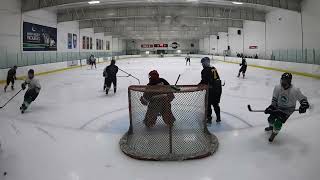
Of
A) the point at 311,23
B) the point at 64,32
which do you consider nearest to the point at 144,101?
the point at 311,23

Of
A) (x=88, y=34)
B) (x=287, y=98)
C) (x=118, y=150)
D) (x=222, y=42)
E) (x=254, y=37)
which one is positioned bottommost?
(x=118, y=150)

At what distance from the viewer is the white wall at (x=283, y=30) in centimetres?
1992

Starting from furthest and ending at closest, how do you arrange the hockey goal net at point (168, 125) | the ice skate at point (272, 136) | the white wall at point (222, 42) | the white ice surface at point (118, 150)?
the white wall at point (222, 42), the ice skate at point (272, 136), the hockey goal net at point (168, 125), the white ice surface at point (118, 150)

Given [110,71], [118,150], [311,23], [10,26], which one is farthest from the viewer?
[311,23]

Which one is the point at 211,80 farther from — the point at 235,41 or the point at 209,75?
the point at 235,41

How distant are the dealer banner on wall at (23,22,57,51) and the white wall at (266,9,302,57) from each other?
1884 cm

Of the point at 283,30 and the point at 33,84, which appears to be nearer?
the point at 33,84

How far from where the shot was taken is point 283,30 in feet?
73.0

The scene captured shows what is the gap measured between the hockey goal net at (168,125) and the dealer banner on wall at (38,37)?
17.6m

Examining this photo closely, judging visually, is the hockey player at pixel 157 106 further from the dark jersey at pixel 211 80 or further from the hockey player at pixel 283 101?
the hockey player at pixel 283 101

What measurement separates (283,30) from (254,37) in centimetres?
674

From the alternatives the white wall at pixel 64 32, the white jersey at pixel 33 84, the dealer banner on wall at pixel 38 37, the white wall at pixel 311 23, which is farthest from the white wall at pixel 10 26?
the white wall at pixel 311 23

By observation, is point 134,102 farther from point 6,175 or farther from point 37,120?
point 37,120

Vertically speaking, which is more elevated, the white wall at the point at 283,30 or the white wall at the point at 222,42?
the white wall at the point at 222,42
